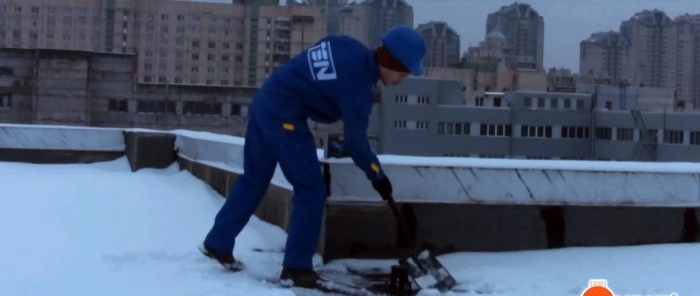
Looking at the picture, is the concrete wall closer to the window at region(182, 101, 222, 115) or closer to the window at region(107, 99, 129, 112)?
the window at region(182, 101, 222, 115)

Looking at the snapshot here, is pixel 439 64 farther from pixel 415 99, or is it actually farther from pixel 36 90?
pixel 36 90

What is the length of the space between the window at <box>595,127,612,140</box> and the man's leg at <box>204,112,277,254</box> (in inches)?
1907

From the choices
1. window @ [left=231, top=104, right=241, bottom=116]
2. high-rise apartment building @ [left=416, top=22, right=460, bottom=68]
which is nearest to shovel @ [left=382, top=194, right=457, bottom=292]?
window @ [left=231, top=104, right=241, bottom=116]

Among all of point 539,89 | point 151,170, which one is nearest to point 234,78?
point 539,89

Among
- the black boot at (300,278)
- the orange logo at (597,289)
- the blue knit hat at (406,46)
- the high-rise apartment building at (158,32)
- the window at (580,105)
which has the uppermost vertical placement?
the high-rise apartment building at (158,32)

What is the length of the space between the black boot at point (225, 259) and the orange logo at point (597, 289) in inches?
65.6

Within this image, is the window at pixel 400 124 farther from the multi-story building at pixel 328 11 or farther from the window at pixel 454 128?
the multi-story building at pixel 328 11

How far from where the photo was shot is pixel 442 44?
74062 millimetres

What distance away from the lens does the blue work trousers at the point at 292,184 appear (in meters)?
4.80

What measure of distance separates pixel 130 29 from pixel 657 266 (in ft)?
220

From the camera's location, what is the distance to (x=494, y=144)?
5447 centimetres

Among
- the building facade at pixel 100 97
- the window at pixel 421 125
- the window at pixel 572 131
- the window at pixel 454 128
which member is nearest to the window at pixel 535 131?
the window at pixel 572 131

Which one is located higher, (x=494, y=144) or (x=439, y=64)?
(x=439, y=64)

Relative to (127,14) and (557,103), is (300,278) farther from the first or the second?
(127,14)
